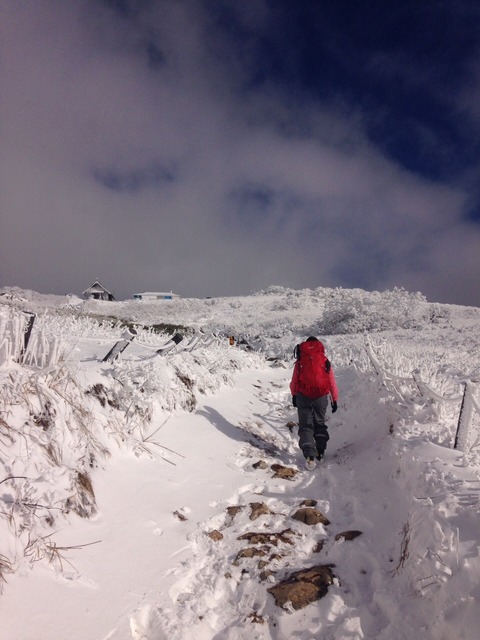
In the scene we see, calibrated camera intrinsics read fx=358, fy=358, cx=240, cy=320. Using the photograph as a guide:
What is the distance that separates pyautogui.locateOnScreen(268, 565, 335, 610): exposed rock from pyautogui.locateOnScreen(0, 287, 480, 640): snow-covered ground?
4 centimetres

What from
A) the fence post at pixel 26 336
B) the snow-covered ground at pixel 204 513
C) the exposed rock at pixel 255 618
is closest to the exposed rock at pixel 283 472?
the snow-covered ground at pixel 204 513

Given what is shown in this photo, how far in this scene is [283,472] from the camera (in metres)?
5.21

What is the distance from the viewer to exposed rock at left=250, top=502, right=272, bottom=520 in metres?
3.96

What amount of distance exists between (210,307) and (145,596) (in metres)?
38.5

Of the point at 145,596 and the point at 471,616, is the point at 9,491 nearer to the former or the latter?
the point at 145,596

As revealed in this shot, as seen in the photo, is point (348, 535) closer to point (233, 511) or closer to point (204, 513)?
point (233, 511)

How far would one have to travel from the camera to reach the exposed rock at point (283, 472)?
5.13 metres

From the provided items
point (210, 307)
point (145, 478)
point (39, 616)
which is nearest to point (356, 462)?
point (145, 478)

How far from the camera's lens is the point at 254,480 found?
194 inches

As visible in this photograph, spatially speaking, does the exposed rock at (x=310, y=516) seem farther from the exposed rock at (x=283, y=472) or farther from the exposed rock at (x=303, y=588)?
the exposed rock at (x=283, y=472)

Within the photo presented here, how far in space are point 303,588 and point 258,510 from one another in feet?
4.19

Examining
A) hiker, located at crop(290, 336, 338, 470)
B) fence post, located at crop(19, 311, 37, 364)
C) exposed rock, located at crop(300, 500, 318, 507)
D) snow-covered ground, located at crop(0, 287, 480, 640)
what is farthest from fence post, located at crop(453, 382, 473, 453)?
fence post, located at crop(19, 311, 37, 364)

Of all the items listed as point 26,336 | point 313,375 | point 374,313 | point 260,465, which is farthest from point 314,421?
point 374,313

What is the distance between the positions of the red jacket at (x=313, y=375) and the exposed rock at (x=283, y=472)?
4.03 ft
